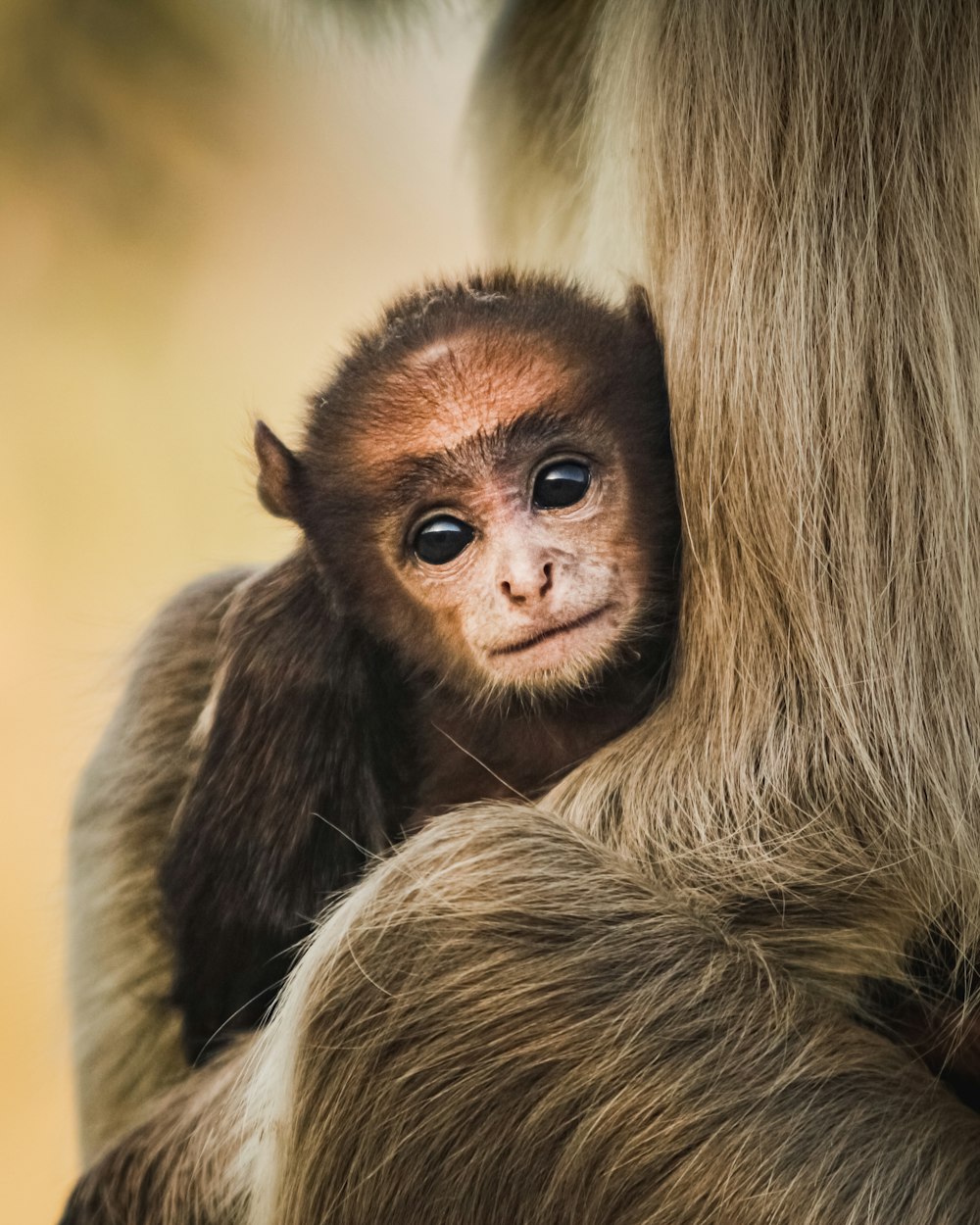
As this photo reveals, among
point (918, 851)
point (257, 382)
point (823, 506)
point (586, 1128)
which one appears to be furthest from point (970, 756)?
point (257, 382)

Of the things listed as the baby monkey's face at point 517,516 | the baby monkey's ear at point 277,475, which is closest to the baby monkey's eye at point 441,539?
the baby monkey's face at point 517,516

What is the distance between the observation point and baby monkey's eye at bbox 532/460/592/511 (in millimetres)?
812

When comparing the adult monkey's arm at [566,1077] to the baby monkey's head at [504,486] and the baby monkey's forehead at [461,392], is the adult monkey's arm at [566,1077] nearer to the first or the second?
the baby monkey's head at [504,486]

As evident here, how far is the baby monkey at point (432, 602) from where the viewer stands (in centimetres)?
81

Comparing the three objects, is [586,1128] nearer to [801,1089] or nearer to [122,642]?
[801,1089]

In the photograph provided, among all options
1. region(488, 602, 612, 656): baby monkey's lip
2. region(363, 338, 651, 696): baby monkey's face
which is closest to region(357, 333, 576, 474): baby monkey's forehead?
region(363, 338, 651, 696): baby monkey's face

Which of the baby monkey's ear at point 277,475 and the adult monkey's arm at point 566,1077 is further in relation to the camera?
the baby monkey's ear at point 277,475

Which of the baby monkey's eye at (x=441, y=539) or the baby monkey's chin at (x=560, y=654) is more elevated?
the baby monkey's eye at (x=441, y=539)

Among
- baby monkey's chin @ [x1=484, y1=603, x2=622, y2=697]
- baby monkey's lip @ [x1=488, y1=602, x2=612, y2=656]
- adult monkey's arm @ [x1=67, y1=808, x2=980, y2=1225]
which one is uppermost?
baby monkey's lip @ [x1=488, y1=602, x2=612, y2=656]

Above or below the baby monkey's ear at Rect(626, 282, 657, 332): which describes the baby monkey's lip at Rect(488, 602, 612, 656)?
below

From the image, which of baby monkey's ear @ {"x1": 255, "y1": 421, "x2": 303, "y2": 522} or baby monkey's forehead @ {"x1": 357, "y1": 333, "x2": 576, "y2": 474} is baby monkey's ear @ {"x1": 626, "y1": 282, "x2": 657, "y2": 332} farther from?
baby monkey's ear @ {"x1": 255, "y1": 421, "x2": 303, "y2": 522}

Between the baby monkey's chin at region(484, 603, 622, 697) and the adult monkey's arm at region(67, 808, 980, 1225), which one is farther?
the baby monkey's chin at region(484, 603, 622, 697)

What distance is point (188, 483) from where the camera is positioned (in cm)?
92

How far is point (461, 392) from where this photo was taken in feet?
2.65
